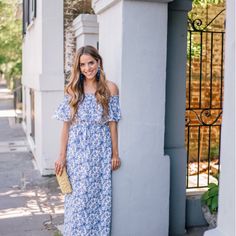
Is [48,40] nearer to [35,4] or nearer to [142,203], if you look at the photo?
[35,4]

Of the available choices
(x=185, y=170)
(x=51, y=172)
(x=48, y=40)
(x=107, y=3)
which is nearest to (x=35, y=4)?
(x=48, y=40)

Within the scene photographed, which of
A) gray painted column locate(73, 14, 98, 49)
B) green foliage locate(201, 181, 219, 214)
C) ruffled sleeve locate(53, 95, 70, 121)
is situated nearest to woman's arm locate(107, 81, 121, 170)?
ruffled sleeve locate(53, 95, 70, 121)

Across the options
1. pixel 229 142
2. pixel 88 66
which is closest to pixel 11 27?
pixel 88 66

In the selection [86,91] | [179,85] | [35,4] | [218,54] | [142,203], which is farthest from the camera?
[35,4]

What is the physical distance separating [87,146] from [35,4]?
546 cm

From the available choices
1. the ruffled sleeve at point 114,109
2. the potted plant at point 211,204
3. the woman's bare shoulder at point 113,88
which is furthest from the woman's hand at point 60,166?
the potted plant at point 211,204

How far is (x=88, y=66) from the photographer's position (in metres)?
3.63

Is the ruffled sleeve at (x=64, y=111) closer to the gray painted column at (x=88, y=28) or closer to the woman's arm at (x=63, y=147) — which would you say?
the woman's arm at (x=63, y=147)

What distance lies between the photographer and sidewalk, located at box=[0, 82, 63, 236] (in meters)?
4.94

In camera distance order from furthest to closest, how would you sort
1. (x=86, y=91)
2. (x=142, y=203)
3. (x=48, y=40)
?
(x=48, y=40)
(x=142, y=203)
(x=86, y=91)

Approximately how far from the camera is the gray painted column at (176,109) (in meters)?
4.34

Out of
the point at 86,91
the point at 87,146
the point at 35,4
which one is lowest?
the point at 87,146

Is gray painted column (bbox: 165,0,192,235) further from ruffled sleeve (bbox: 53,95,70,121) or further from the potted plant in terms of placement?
ruffled sleeve (bbox: 53,95,70,121)

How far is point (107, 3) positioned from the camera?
408 centimetres
